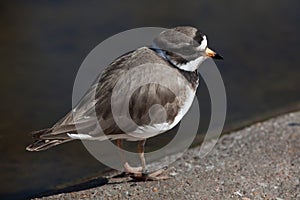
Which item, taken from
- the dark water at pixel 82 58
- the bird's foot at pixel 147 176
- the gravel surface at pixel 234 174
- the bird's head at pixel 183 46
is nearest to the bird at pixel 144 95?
the bird's head at pixel 183 46

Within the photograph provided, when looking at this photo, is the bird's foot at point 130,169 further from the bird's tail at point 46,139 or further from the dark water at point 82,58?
the bird's tail at point 46,139

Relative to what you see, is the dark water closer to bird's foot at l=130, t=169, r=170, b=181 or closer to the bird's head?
bird's foot at l=130, t=169, r=170, b=181

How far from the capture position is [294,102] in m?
9.71

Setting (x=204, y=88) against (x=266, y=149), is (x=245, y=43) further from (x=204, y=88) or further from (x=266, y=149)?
(x=266, y=149)

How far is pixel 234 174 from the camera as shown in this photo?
7395mm

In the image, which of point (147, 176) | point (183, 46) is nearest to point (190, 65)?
point (183, 46)

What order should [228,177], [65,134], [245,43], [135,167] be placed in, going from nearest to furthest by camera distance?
1. [65,134]
2. [228,177]
3. [135,167]
4. [245,43]

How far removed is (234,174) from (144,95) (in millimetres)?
1371

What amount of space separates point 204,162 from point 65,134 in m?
1.89

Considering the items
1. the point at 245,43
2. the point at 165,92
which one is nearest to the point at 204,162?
the point at 165,92

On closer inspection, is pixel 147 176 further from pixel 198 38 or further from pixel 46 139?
pixel 198 38

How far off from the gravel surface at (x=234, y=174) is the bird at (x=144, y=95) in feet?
1.83

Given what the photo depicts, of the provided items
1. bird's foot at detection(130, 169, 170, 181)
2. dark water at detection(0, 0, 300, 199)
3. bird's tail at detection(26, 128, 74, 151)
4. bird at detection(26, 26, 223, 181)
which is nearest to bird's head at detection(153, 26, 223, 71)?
bird at detection(26, 26, 223, 181)

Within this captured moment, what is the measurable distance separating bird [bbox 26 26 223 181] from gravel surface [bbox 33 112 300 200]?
56 centimetres
